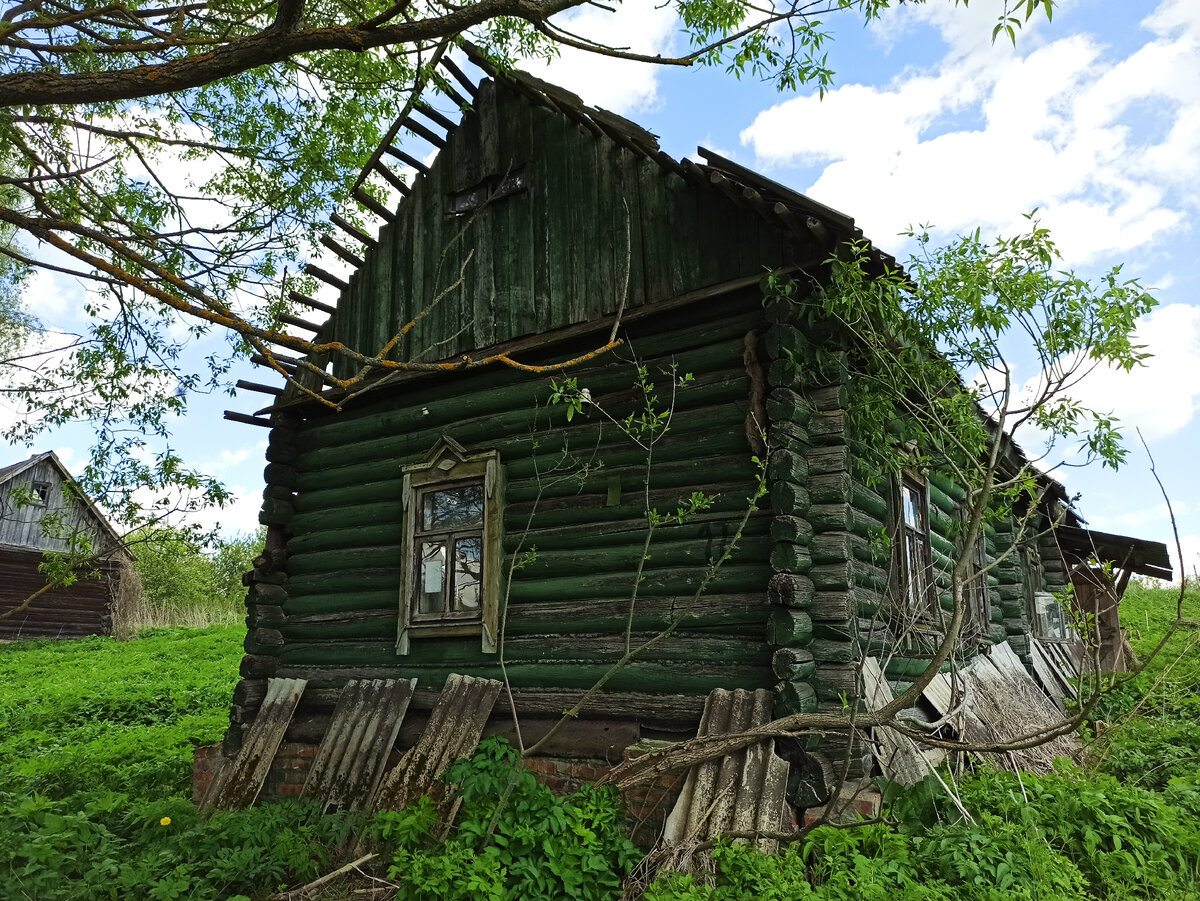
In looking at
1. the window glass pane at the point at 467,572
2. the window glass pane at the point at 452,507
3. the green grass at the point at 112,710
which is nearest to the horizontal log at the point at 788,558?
the window glass pane at the point at 467,572

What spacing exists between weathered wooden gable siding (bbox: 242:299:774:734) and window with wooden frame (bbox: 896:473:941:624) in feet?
7.54

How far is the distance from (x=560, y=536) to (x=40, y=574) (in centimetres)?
2467

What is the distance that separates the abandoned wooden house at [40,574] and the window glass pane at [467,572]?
68.8 ft

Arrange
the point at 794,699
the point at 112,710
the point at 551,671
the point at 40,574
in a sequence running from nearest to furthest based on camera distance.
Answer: the point at 794,699, the point at 551,671, the point at 112,710, the point at 40,574

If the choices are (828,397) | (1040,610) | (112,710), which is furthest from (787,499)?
(112,710)

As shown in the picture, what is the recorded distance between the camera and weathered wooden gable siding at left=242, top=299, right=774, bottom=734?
6.30 meters

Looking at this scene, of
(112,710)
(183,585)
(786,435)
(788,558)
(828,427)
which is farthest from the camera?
(183,585)

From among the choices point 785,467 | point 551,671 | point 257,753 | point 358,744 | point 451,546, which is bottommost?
point 257,753

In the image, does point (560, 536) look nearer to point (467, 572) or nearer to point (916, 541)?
point (467, 572)

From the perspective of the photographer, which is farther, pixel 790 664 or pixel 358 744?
pixel 358 744

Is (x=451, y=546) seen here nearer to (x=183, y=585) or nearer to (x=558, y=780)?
(x=558, y=780)

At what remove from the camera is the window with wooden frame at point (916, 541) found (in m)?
7.88

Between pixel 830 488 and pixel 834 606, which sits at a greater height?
pixel 830 488

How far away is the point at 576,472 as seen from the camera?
7.22 metres
